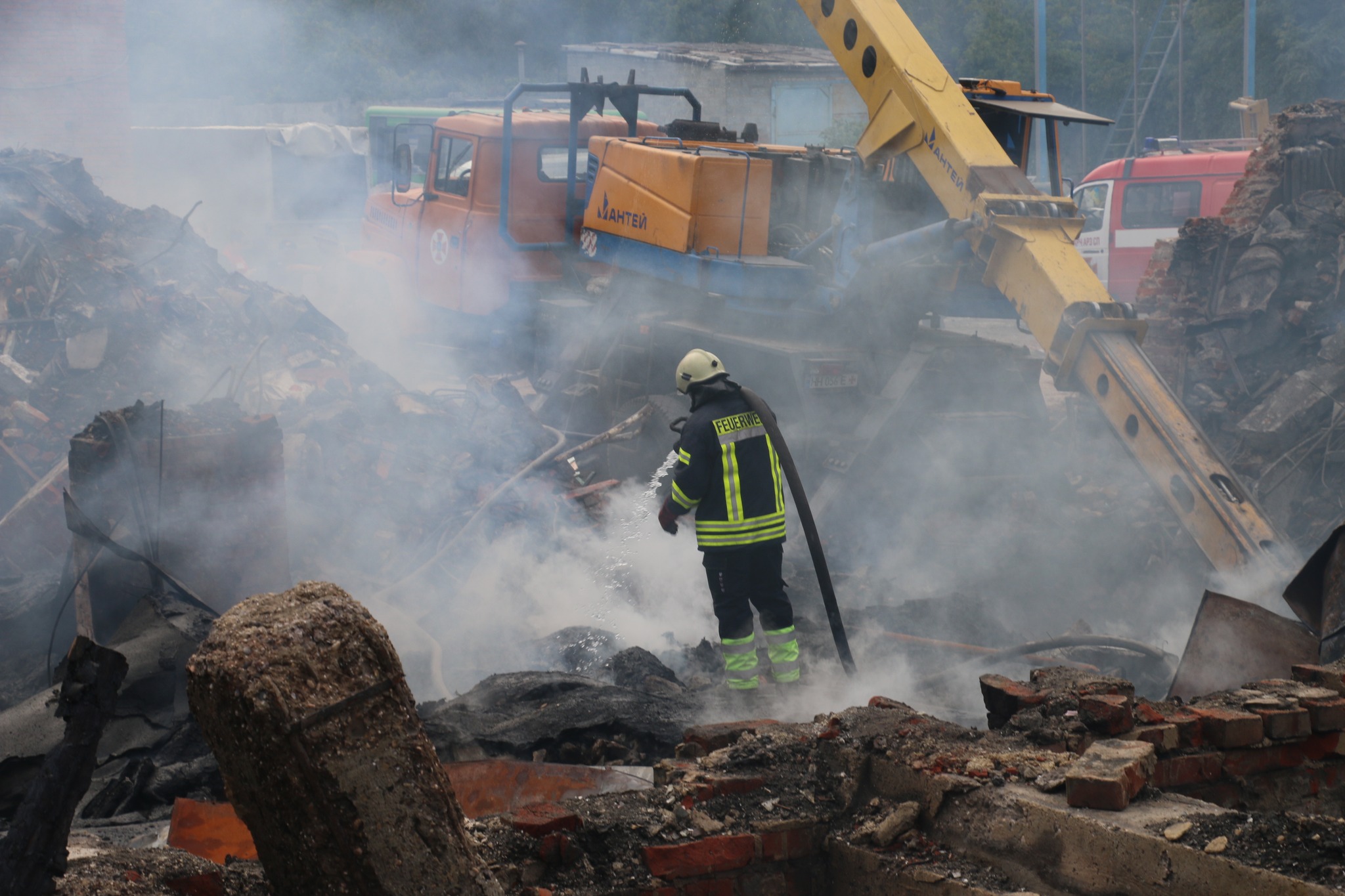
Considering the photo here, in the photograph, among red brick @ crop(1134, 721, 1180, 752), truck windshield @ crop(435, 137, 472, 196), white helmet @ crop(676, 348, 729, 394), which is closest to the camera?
red brick @ crop(1134, 721, 1180, 752)

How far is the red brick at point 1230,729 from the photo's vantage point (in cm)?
302

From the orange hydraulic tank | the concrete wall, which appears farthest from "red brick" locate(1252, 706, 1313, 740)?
the concrete wall

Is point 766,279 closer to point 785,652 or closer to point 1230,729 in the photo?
point 785,652

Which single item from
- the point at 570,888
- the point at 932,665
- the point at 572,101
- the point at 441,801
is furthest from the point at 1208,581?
the point at 572,101

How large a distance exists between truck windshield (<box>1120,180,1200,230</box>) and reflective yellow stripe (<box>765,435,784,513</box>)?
9.55 metres

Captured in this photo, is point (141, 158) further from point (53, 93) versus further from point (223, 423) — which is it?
point (223, 423)

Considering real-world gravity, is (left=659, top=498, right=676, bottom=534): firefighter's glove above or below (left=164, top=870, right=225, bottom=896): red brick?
above

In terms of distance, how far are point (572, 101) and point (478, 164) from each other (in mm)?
1175

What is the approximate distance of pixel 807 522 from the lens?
496cm

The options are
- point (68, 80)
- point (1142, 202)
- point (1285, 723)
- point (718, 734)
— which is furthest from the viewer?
point (68, 80)

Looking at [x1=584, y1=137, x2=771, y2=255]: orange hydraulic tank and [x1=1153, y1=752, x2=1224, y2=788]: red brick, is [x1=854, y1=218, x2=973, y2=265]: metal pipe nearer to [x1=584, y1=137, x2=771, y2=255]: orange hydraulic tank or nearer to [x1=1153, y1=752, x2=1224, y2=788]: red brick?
[x1=584, y1=137, x2=771, y2=255]: orange hydraulic tank

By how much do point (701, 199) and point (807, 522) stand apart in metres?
3.20

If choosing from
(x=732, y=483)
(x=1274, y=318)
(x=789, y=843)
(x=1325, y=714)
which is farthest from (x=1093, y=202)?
(x=789, y=843)

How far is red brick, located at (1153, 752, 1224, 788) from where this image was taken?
2904mm
